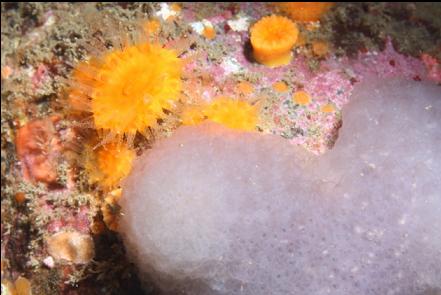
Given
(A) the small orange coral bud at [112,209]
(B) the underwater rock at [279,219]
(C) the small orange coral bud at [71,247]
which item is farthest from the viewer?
(C) the small orange coral bud at [71,247]

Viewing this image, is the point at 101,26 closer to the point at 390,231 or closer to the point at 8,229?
the point at 8,229

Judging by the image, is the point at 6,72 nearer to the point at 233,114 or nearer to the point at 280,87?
the point at 233,114

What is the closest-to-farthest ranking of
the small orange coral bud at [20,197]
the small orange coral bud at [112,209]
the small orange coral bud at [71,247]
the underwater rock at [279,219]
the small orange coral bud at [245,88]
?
the underwater rock at [279,219] < the small orange coral bud at [112,209] < the small orange coral bud at [71,247] < the small orange coral bud at [245,88] < the small orange coral bud at [20,197]

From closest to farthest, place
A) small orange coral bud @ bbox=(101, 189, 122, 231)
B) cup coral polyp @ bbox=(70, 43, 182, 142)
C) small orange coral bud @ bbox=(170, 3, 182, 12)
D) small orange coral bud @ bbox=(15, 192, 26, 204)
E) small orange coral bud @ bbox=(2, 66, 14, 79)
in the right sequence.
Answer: cup coral polyp @ bbox=(70, 43, 182, 142) < small orange coral bud @ bbox=(101, 189, 122, 231) < small orange coral bud @ bbox=(15, 192, 26, 204) < small orange coral bud @ bbox=(170, 3, 182, 12) < small orange coral bud @ bbox=(2, 66, 14, 79)

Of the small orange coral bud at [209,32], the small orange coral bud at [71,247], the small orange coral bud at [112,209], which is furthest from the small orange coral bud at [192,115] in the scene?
the small orange coral bud at [71,247]

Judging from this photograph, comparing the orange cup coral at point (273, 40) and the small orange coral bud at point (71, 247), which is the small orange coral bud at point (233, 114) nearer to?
the orange cup coral at point (273, 40)

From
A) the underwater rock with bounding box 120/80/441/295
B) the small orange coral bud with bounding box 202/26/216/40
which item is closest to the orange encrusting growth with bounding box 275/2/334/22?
the small orange coral bud with bounding box 202/26/216/40

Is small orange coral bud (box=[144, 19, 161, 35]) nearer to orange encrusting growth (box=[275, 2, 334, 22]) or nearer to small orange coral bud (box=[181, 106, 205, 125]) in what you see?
small orange coral bud (box=[181, 106, 205, 125])
